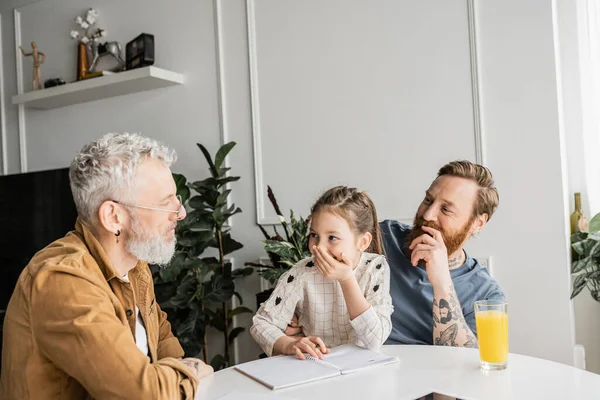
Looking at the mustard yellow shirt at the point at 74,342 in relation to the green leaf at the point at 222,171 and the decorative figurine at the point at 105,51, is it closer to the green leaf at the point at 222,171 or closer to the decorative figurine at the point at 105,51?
the green leaf at the point at 222,171

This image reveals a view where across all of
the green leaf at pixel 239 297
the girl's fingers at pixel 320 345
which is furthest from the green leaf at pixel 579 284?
the green leaf at pixel 239 297

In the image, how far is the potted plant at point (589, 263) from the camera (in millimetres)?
2543

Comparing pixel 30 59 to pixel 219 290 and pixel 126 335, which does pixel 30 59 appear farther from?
pixel 126 335

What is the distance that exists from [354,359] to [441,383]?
0.25 metres

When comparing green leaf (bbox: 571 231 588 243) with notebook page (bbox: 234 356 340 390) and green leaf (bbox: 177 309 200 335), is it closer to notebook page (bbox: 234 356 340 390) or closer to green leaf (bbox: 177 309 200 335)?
notebook page (bbox: 234 356 340 390)

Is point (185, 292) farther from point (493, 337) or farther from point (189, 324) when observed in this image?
point (493, 337)

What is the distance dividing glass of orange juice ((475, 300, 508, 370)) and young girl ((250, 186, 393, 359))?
1.00ft

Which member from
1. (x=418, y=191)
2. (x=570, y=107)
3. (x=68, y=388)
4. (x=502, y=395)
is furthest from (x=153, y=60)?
(x=502, y=395)

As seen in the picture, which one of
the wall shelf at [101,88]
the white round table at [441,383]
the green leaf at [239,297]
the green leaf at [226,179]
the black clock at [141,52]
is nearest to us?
the white round table at [441,383]

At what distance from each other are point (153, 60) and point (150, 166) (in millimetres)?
2681

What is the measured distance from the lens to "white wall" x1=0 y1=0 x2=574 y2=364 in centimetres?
271

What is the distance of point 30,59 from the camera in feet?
15.0

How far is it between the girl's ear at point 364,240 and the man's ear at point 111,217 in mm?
781

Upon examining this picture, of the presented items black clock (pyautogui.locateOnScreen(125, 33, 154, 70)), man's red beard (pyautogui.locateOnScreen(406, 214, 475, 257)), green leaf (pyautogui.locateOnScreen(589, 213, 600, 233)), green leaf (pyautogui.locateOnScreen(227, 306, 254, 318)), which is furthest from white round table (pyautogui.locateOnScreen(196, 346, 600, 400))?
black clock (pyautogui.locateOnScreen(125, 33, 154, 70))
